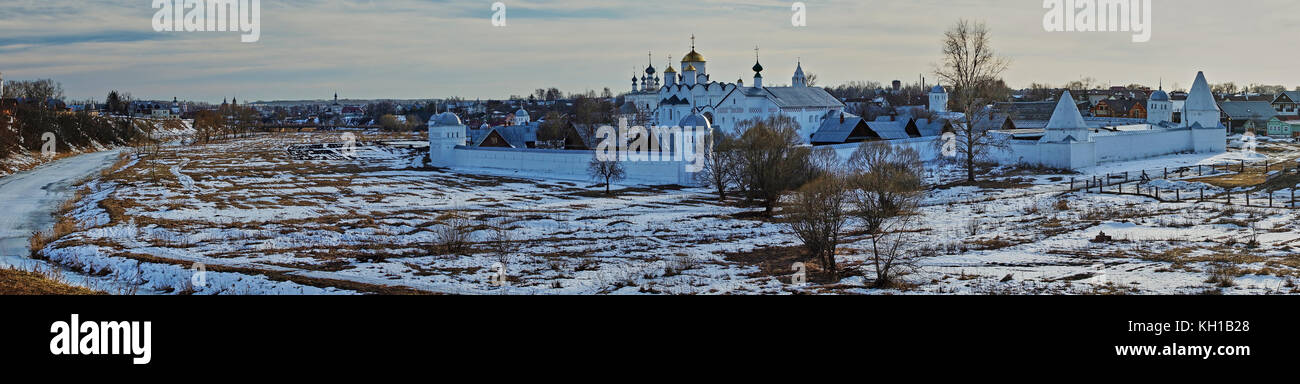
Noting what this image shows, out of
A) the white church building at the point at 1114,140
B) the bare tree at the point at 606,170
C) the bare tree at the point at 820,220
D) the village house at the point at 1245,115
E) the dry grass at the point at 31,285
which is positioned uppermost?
the village house at the point at 1245,115

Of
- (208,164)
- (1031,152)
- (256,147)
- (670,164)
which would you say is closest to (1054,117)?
(1031,152)

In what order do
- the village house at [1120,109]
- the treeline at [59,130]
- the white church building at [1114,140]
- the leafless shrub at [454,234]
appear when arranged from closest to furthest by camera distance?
the leafless shrub at [454,234] → the white church building at [1114,140] → the treeline at [59,130] → the village house at [1120,109]

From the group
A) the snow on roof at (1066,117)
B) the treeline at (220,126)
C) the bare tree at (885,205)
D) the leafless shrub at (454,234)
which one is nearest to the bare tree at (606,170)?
the leafless shrub at (454,234)

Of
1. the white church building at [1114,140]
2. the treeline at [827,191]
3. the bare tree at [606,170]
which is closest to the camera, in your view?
the treeline at [827,191]

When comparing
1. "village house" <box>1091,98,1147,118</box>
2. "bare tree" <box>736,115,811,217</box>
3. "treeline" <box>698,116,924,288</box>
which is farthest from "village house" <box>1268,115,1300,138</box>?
"bare tree" <box>736,115,811,217</box>

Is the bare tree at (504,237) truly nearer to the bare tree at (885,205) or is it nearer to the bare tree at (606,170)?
the bare tree at (885,205)

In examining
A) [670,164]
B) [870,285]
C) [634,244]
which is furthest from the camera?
[670,164]
